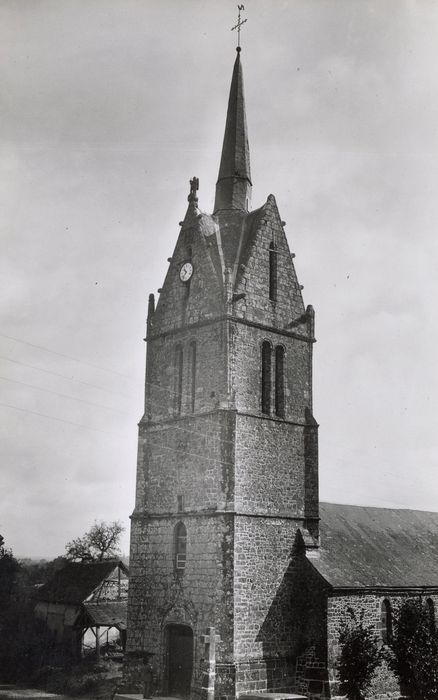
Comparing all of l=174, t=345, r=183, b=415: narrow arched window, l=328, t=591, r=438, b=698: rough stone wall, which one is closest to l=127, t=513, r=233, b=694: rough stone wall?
l=328, t=591, r=438, b=698: rough stone wall

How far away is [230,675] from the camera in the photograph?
2362cm

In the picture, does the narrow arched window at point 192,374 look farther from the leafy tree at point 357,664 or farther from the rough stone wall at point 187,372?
the leafy tree at point 357,664

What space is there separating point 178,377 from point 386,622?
41.8 feet

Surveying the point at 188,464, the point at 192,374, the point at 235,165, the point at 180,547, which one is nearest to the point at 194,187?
the point at 235,165

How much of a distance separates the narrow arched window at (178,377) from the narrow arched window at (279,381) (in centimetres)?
387

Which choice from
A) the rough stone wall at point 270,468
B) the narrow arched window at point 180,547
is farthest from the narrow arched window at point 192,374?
the narrow arched window at point 180,547

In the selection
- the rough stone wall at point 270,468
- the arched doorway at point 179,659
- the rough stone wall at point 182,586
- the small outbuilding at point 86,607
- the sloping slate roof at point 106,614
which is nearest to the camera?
the rough stone wall at point 182,586

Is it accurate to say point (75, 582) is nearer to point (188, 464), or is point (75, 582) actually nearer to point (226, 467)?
point (188, 464)

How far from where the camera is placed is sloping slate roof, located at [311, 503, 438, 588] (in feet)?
90.8

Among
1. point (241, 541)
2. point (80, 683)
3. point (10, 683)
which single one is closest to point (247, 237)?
point (241, 541)

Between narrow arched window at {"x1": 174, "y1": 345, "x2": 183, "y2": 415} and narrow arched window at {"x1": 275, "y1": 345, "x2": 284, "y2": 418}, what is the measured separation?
3.87 meters

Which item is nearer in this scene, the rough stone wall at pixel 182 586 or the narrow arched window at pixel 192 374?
the rough stone wall at pixel 182 586

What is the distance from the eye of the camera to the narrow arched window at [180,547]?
26703mm

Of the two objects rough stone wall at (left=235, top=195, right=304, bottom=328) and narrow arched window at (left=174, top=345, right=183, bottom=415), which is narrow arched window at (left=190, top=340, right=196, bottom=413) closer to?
narrow arched window at (left=174, top=345, right=183, bottom=415)
